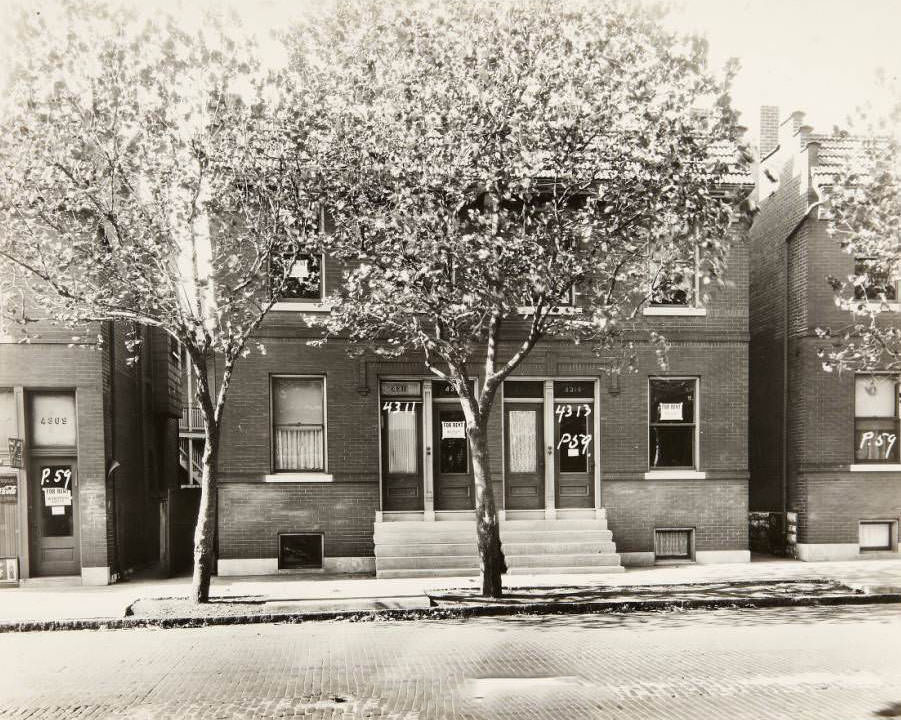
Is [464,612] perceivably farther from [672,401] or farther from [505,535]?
[672,401]

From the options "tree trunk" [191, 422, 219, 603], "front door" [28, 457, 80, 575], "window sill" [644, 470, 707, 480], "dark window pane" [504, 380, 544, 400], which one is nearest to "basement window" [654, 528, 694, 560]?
"window sill" [644, 470, 707, 480]

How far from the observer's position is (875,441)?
18.1 m

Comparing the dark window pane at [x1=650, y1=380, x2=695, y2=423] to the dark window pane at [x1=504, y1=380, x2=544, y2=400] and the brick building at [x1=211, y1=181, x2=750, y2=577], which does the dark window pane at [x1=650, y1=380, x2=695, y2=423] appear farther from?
the dark window pane at [x1=504, y1=380, x2=544, y2=400]

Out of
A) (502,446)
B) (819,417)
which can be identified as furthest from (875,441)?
(502,446)

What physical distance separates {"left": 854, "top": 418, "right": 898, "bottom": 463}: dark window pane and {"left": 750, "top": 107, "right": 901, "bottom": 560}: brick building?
21mm

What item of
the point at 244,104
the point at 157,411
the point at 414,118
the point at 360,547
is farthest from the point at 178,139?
the point at 157,411

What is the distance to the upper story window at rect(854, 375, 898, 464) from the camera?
18.0 metres

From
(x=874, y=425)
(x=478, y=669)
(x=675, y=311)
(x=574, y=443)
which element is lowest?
(x=478, y=669)

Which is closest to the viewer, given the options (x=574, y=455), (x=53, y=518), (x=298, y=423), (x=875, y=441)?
(x=53, y=518)

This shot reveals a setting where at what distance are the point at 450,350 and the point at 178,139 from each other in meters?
5.08

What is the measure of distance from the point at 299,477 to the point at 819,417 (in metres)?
10.8

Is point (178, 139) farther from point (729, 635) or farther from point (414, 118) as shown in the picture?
point (729, 635)

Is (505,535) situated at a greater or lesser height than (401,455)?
lesser

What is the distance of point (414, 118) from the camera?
40.2ft
